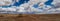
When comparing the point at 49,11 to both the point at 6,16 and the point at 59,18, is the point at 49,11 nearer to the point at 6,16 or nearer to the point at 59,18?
the point at 59,18

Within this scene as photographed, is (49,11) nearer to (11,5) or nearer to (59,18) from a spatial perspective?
(59,18)

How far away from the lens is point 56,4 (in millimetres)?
666

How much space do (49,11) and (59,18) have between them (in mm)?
85

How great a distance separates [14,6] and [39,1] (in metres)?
0.17

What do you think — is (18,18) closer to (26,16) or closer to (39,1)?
(26,16)

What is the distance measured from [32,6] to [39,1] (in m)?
0.06

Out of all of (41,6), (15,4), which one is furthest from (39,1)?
(15,4)

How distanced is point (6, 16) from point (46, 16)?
27cm

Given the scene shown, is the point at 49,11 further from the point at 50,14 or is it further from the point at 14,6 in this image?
the point at 14,6

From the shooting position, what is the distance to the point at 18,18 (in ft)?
2.22

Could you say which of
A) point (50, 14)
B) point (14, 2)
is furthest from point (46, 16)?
point (14, 2)

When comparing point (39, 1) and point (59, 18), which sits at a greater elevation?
point (39, 1)

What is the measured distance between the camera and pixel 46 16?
0.67 metres

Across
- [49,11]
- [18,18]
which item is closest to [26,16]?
[18,18]
